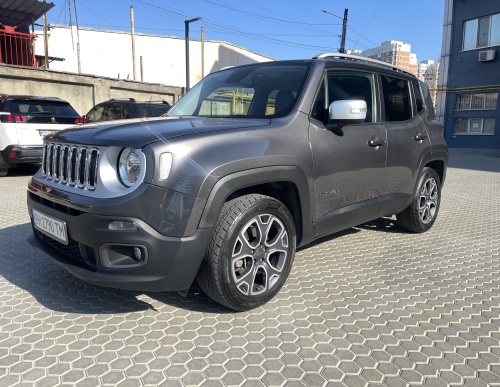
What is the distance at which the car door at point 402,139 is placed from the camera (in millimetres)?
4074

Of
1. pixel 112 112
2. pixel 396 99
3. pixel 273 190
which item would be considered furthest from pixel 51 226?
pixel 112 112

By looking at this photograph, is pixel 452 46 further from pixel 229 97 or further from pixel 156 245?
pixel 156 245

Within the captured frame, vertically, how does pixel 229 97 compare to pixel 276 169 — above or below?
above

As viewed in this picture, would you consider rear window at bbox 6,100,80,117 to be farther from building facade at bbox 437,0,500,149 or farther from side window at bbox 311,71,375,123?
building facade at bbox 437,0,500,149

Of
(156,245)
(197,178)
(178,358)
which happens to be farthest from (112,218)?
(178,358)

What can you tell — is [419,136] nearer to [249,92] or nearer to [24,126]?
[249,92]

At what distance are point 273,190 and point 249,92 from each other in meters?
1.03

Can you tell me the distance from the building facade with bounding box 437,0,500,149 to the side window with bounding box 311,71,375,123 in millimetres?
21860

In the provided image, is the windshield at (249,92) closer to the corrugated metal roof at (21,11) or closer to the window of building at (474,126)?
the corrugated metal roof at (21,11)

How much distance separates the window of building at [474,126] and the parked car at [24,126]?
72.5ft

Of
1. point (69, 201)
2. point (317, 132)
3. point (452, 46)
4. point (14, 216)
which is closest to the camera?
point (69, 201)

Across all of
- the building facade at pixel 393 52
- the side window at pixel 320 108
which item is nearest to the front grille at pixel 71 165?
the side window at pixel 320 108

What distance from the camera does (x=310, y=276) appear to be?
3.54 metres

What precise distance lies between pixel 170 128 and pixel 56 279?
1688 millimetres
